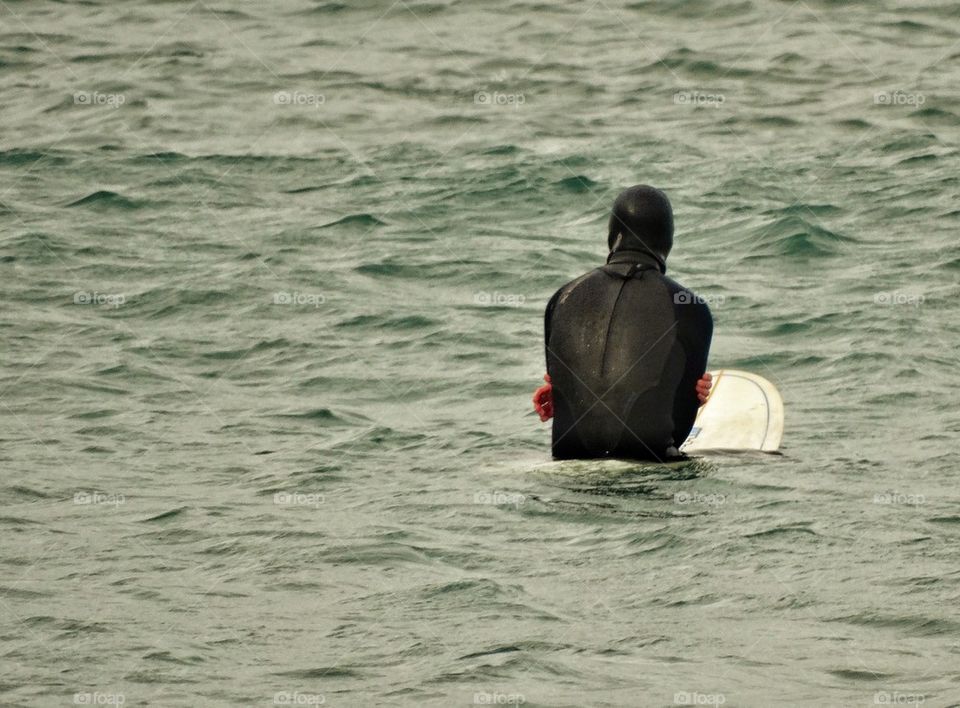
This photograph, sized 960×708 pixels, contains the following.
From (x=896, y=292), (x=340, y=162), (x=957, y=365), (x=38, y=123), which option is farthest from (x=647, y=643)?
(x=38, y=123)

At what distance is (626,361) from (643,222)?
2.47ft

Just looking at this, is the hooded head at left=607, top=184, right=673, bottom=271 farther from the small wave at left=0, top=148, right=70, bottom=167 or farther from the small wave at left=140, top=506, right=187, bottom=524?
the small wave at left=0, top=148, right=70, bottom=167

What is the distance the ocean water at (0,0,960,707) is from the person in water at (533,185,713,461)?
0.67ft

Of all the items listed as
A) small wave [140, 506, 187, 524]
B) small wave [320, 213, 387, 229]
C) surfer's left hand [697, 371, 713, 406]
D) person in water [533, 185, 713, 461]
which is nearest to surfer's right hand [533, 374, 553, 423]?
person in water [533, 185, 713, 461]

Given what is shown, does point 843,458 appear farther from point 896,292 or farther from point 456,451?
point 896,292

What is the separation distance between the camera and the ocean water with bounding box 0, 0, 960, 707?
6535 mm

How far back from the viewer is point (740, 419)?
31.6 feet

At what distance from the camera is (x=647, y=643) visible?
644 centimetres

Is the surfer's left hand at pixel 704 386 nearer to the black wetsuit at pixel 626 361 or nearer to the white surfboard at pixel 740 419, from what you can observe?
the black wetsuit at pixel 626 361

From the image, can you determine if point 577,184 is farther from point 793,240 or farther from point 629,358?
point 629,358

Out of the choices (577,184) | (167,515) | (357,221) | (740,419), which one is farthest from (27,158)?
(740,419)

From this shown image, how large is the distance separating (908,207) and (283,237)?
535cm

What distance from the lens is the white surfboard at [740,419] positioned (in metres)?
9.40

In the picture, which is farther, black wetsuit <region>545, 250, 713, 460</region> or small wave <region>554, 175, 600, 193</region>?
small wave <region>554, 175, 600, 193</region>
